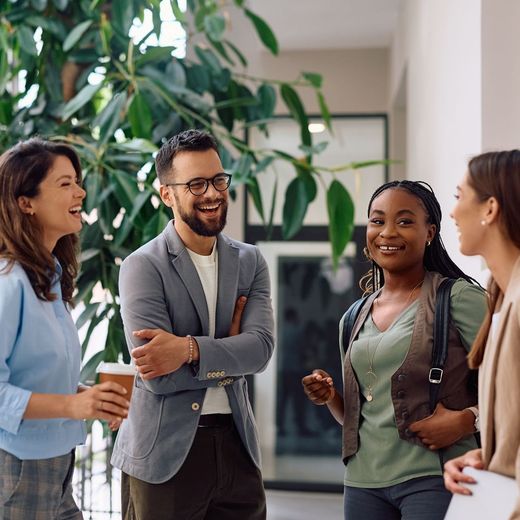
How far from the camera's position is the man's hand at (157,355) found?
215 cm

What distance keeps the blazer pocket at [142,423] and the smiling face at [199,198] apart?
46 centimetres

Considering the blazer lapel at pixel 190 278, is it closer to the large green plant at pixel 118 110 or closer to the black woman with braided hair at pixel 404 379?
the black woman with braided hair at pixel 404 379

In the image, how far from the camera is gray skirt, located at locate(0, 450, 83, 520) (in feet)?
6.59

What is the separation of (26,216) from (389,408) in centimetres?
102

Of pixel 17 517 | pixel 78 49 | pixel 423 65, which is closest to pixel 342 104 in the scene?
pixel 423 65

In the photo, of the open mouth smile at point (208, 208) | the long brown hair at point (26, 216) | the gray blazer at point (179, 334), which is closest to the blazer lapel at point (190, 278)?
the gray blazer at point (179, 334)

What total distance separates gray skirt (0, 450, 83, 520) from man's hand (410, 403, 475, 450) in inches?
34.1

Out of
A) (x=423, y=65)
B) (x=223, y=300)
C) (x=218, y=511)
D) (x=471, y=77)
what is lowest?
(x=218, y=511)

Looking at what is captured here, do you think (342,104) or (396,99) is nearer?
(396,99)

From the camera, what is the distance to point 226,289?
7.77 feet

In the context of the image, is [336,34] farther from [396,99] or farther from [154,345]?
[154,345]

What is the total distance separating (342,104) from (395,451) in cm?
489

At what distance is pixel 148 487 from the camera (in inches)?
88.6

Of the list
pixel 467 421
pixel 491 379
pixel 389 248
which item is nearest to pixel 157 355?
pixel 389 248
